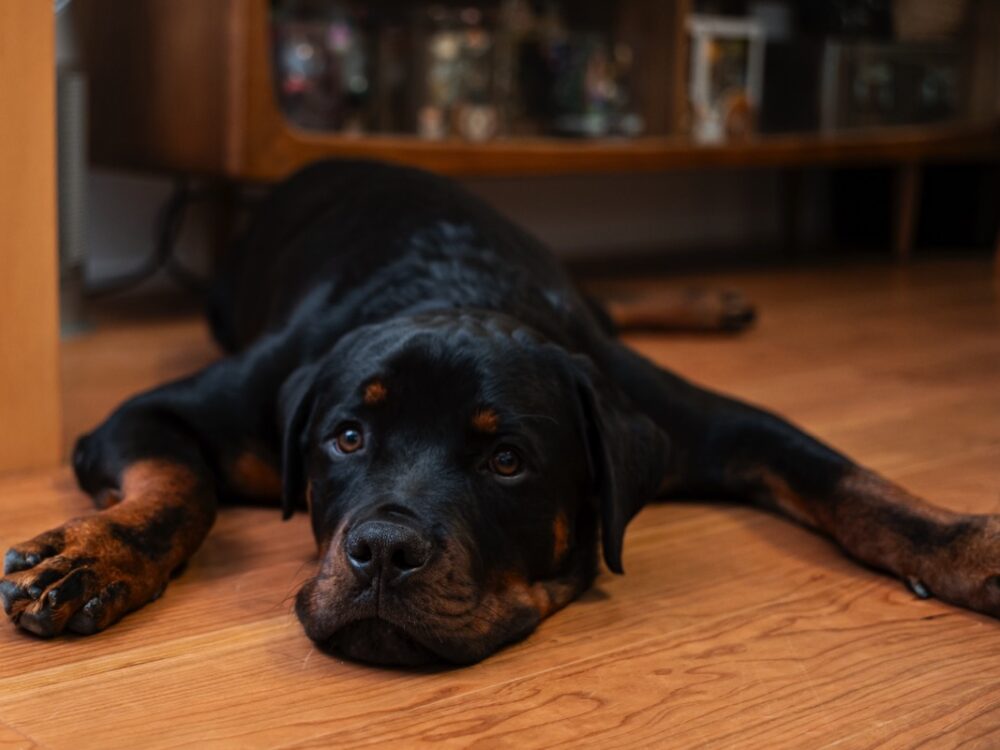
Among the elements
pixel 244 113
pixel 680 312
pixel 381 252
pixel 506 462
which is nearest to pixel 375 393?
pixel 506 462

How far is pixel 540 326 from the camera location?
239 cm

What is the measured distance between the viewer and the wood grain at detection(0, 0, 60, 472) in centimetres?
251

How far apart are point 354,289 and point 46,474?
684mm

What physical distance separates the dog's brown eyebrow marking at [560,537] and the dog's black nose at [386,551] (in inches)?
12.2

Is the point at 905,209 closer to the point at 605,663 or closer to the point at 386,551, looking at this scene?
the point at 605,663

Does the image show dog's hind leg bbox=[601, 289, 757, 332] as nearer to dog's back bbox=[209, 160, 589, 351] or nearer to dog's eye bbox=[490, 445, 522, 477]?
dog's back bbox=[209, 160, 589, 351]

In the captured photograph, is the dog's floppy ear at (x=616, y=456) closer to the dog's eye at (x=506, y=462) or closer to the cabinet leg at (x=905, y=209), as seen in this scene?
the dog's eye at (x=506, y=462)

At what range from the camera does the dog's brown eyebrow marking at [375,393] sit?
195 cm

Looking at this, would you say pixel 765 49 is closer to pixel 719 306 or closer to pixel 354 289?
pixel 719 306

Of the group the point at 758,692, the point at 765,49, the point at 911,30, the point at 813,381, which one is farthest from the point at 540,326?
the point at 911,30

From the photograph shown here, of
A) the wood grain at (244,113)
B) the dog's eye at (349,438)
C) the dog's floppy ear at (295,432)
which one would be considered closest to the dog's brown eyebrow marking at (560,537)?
the dog's eye at (349,438)

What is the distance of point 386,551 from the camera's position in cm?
170

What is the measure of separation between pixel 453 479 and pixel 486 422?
0.10 meters

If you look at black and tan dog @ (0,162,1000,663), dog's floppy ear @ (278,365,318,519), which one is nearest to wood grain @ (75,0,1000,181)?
black and tan dog @ (0,162,1000,663)
